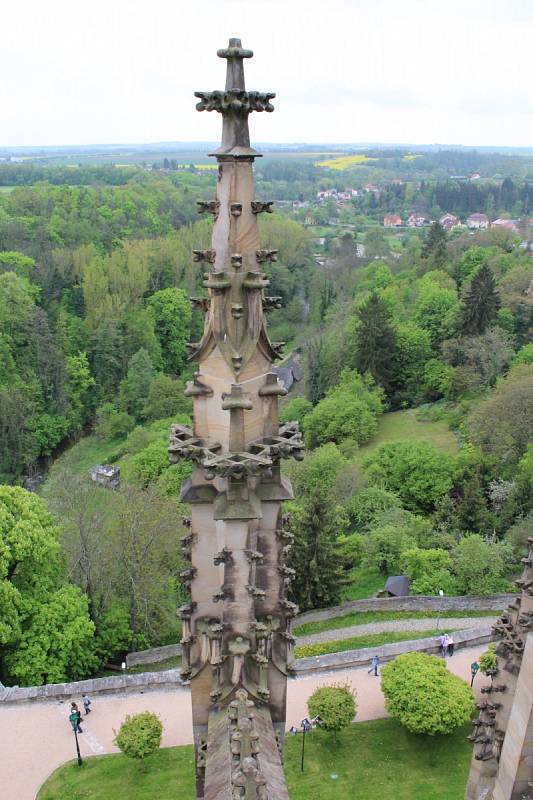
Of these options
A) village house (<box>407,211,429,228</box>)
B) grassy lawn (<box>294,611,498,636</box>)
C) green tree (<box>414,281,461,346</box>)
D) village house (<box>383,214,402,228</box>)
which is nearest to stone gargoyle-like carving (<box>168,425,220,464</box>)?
grassy lawn (<box>294,611,498,636</box>)

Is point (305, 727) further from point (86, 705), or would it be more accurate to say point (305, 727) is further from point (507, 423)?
point (507, 423)

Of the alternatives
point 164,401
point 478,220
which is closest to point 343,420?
point 164,401

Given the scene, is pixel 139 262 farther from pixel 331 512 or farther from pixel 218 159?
pixel 218 159

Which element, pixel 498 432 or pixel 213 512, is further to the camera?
pixel 498 432

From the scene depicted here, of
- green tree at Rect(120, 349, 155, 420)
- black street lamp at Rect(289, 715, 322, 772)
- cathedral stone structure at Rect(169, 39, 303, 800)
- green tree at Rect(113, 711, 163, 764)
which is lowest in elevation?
green tree at Rect(120, 349, 155, 420)

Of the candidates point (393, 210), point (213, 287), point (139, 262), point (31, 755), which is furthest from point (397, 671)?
point (393, 210)

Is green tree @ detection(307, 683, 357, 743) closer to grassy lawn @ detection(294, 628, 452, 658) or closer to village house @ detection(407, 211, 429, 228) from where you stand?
grassy lawn @ detection(294, 628, 452, 658)
